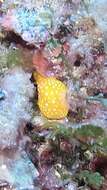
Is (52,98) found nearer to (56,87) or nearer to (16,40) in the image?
(56,87)

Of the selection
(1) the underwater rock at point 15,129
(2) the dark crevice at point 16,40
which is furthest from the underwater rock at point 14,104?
(2) the dark crevice at point 16,40

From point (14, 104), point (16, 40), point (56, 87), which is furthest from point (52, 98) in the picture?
point (16, 40)

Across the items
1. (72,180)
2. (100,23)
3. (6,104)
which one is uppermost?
(100,23)

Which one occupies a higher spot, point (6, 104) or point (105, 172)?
point (6, 104)

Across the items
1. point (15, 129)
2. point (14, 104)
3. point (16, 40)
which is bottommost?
point (15, 129)

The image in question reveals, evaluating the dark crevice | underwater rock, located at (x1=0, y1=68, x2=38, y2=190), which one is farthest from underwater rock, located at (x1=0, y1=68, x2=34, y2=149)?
the dark crevice

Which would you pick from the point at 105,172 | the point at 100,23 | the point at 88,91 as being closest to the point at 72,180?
the point at 105,172

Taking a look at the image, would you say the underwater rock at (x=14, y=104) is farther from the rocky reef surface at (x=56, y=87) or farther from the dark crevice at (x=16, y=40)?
the dark crevice at (x=16, y=40)

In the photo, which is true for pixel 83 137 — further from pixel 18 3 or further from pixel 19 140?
pixel 18 3
